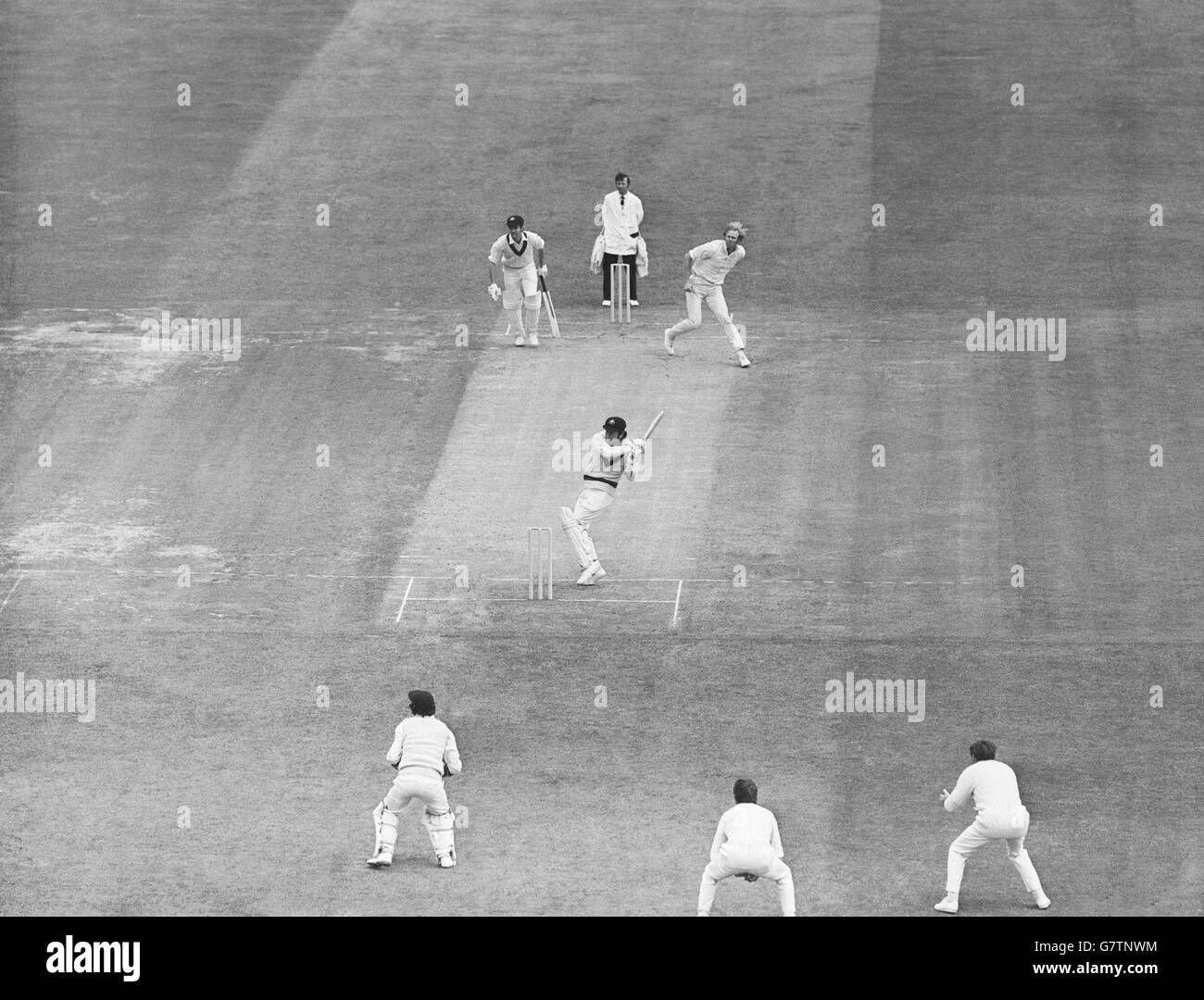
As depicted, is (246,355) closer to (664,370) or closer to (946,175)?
(664,370)

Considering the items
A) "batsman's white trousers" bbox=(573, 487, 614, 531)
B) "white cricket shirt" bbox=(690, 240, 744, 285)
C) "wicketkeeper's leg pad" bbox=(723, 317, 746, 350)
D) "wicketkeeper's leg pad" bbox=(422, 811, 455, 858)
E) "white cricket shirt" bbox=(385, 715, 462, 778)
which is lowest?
"wicketkeeper's leg pad" bbox=(422, 811, 455, 858)

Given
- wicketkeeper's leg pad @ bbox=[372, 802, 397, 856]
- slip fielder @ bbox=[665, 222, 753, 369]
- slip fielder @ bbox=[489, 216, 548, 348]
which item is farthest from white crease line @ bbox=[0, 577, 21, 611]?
slip fielder @ bbox=[665, 222, 753, 369]

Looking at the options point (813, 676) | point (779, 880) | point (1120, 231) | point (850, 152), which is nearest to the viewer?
point (779, 880)

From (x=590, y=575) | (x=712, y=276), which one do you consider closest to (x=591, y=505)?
(x=590, y=575)

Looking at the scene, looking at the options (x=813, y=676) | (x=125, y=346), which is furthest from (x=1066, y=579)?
(x=125, y=346)

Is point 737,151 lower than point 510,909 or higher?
higher

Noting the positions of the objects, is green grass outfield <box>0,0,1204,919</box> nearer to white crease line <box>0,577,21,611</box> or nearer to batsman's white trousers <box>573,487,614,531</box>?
white crease line <box>0,577,21,611</box>
